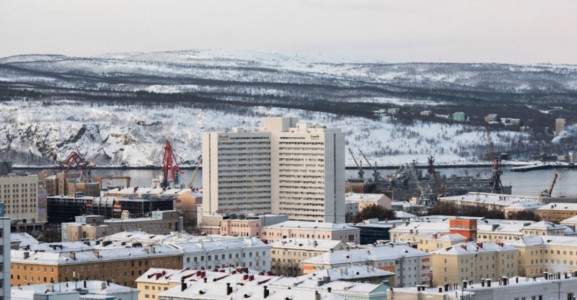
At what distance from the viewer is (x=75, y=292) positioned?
35531 millimetres

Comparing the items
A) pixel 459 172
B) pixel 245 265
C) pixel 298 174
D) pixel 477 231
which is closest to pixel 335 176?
pixel 298 174

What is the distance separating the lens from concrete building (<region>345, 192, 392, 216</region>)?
79062mm

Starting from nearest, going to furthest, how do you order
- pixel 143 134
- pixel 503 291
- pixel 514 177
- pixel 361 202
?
pixel 503 291
pixel 361 202
pixel 514 177
pixel 143 134

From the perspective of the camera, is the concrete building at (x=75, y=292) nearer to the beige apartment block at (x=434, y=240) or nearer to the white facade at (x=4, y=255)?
the white facade at (x=4, y=255)

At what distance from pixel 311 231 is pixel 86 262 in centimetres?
1410

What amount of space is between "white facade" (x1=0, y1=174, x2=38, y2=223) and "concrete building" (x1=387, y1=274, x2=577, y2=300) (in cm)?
3852

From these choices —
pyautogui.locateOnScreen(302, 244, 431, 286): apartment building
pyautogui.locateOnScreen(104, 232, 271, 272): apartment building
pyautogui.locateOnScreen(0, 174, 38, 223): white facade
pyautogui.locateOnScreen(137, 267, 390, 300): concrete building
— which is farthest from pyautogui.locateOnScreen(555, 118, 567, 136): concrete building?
pyautogui.locateOnScreen(137, 267, 390, 300): concrete building

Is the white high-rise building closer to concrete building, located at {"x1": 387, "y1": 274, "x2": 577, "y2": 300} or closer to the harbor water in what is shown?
the harbor water

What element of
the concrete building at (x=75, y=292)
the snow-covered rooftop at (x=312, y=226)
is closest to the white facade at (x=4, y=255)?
the concrete building at (x=75, y=292)

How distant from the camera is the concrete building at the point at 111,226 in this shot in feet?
207

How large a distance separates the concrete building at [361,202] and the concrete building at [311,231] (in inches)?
538

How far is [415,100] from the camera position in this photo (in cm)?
18962

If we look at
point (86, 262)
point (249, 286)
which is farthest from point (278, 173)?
point (249, 286)

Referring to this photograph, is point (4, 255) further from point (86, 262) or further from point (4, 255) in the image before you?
point (86, 262)
